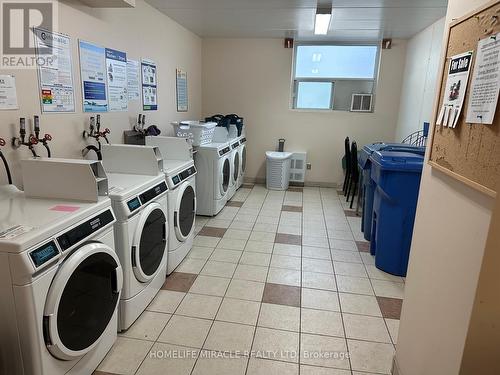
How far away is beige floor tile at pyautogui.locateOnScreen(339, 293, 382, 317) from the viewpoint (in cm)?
234

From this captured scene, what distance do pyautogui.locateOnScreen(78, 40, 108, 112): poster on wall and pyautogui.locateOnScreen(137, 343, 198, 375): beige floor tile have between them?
1.88m

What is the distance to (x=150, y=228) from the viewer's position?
2.18m

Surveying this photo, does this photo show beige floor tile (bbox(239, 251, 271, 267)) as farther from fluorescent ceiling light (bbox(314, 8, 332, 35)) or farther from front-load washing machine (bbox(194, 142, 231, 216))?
fluorescent ceiling light (bbox(314, 8, 332, 35))

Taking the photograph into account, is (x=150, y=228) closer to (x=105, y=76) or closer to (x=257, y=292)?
(x=257, y=292)

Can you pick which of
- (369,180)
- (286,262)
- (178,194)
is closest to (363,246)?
(369,180)

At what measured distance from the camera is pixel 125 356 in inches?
73.4

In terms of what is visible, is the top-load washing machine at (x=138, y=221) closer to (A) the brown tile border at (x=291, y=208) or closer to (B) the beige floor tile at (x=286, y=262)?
(B) the beige floor tile at (x=286, y=262)

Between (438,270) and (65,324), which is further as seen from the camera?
(65,324)

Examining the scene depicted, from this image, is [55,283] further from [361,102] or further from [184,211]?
[361,102]

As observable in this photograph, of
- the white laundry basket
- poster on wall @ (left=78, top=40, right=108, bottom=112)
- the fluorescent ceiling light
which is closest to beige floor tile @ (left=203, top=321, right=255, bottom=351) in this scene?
poster on wall @ (left=78, top=40, right=108, bottom=112)

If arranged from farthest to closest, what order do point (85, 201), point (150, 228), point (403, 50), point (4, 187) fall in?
point (403, 50), point (150, 228), point (4, 187), point (85, 201)

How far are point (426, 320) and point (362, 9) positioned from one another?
3267mm

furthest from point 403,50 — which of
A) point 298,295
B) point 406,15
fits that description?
point 298,295

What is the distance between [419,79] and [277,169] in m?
2.36
